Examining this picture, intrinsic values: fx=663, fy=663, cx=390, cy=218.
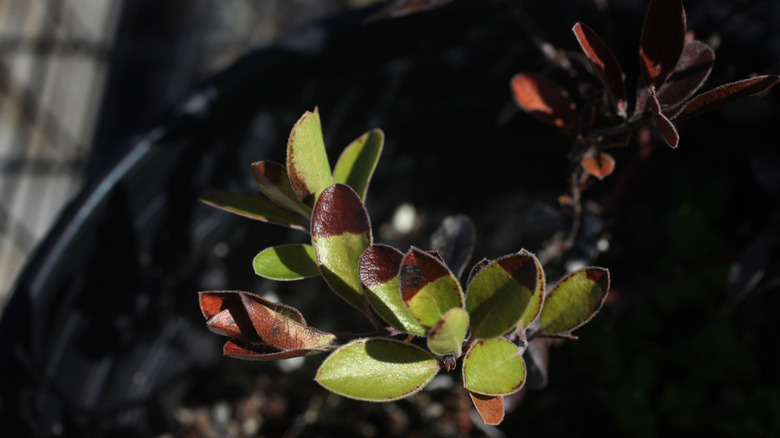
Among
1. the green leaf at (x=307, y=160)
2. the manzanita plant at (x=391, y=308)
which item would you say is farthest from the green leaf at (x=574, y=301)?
the green leaf at (x=307, y=160)

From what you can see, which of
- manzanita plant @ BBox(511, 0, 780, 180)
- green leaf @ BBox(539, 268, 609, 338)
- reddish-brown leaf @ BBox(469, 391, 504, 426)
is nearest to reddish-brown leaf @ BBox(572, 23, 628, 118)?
manzanita plant @ BBox(511, 0, 780, 180)

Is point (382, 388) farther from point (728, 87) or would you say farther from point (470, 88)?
point (470, 88)

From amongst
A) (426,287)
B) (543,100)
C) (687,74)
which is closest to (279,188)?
(426,287)

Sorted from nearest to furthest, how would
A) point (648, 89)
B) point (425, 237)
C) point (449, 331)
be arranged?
point (449, 331) < point (648, 89) < point (425, 237)

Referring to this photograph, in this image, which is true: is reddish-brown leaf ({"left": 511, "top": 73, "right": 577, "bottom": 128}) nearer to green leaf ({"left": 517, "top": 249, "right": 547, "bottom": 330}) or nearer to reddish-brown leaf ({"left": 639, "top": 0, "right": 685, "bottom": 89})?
reddish-brown leaf ({"left": 639, "top": 0, "right": 685, "bottom": 89})

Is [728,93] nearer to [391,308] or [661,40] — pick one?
[661,40]

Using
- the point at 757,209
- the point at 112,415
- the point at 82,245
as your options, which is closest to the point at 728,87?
the point at 757,209

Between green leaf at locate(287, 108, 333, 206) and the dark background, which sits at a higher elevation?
green leaf at locate(287, 108, 333, 206)
